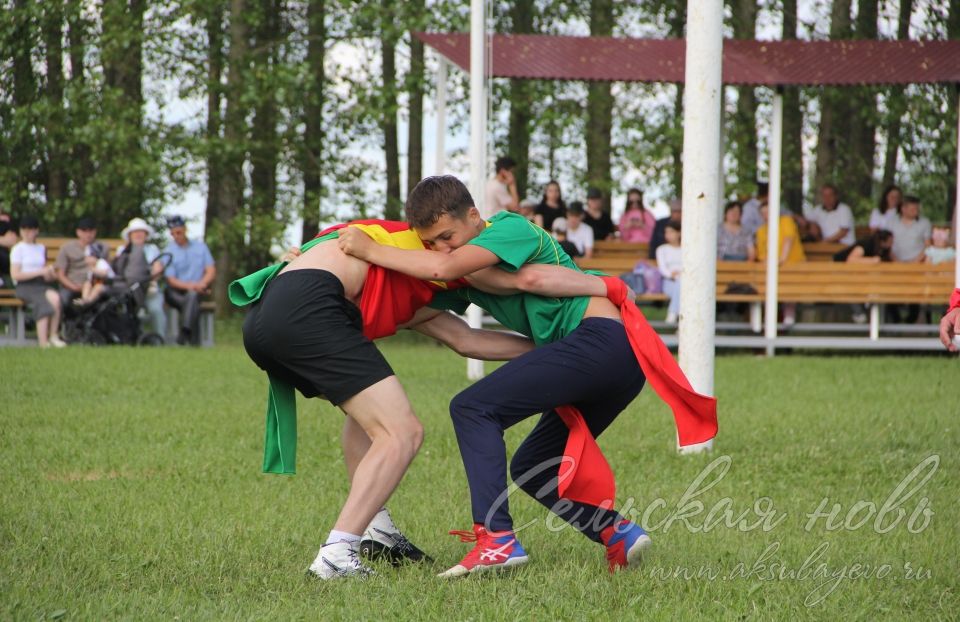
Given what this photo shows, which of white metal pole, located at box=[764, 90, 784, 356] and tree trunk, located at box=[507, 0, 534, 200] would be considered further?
tree trunk, located at box=[507, 0, 534, 200]

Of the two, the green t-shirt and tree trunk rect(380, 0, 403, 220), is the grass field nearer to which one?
the green t-shirt

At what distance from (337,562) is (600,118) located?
2303 centimetres

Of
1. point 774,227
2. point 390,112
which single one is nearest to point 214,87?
point 390,112

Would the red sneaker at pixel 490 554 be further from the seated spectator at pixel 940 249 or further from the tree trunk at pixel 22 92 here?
the tree trunk at pixel 22 92

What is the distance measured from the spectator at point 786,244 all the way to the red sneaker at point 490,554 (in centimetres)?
1289

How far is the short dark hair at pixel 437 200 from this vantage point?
16.6 feet

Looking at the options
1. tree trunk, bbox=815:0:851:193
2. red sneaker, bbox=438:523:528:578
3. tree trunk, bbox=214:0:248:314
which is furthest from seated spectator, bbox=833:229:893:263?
red sneaker, bbox=438:523:528:578

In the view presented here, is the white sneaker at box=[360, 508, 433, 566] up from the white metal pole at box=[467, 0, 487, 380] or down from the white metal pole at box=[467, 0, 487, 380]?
down

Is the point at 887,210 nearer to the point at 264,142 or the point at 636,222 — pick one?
the point at 636,222

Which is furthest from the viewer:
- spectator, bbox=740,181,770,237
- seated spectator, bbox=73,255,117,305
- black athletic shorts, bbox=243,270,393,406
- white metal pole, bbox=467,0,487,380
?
spectator, bbox=740,181,770,237

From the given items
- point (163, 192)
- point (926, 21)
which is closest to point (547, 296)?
point (926, 21)

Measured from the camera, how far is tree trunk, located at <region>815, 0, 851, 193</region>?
2289 centimetres

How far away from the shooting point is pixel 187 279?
17.5 metres

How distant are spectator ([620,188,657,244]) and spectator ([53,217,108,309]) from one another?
723 centimetres
